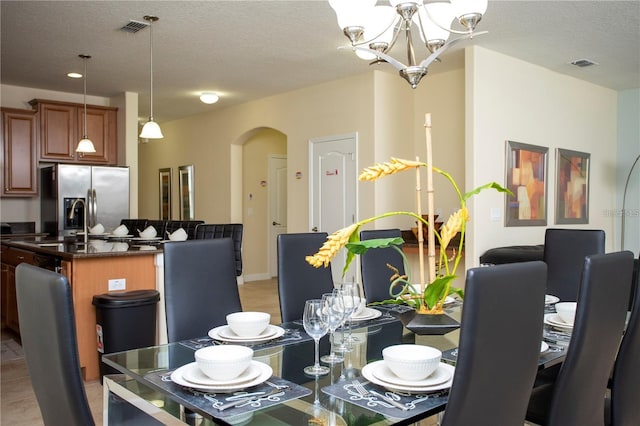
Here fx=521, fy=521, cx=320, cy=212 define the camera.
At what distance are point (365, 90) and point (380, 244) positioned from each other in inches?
172

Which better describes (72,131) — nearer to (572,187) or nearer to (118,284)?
(118,284)

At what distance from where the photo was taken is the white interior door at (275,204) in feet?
28.3

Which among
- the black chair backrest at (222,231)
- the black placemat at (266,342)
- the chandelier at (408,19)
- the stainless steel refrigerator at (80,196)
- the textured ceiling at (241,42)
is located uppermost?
the textured ceiling at (241,42)

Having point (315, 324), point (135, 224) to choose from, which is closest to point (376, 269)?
point (315, 324)

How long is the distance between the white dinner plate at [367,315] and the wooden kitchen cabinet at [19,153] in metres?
5.50

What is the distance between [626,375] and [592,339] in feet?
1.55

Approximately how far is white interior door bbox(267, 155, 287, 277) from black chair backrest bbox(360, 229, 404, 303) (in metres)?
5.61

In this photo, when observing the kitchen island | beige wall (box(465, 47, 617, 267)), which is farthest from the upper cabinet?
beige wall (box(465, 47, 617, 267))

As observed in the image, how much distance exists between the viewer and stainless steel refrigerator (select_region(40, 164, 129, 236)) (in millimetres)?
6184

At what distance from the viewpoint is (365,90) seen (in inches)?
227

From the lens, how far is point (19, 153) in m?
6.25

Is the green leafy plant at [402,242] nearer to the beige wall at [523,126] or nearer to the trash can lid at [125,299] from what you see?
the trash can lid at [125,299]

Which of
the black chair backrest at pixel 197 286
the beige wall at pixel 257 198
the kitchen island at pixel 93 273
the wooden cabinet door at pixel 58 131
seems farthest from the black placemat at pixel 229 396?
the beige wall at pixel 257 198

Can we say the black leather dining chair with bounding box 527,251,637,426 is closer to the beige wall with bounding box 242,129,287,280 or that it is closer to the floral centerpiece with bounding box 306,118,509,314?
the floral centerpiece with bounding box 306,118,509,314
